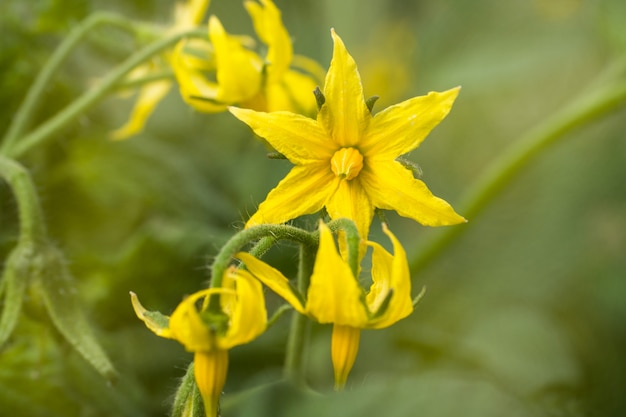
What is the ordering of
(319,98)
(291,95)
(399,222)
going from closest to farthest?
(319,98) < (291,95) < (399,222)

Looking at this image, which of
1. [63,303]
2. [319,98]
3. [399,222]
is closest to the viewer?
[319,98]

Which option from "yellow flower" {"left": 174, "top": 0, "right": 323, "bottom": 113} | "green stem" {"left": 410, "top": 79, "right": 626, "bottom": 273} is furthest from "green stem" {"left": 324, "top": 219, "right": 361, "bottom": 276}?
"green stem" {"left": 410, "top": 79, "right": 626, "bottom": 273}

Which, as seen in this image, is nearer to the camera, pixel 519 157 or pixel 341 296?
pixel 341 296

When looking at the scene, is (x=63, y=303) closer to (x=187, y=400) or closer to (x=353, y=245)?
(x=187, y=400)

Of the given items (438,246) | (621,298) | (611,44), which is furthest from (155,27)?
(621,298)

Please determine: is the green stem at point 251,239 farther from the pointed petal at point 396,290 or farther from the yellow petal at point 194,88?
the yellow petal at point 194,88

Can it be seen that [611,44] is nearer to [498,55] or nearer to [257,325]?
[498,55]

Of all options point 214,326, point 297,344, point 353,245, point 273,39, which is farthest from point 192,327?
point 273,39

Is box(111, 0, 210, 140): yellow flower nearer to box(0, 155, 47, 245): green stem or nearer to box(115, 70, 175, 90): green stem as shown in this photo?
box(115, 70, 175, 90): green stem
